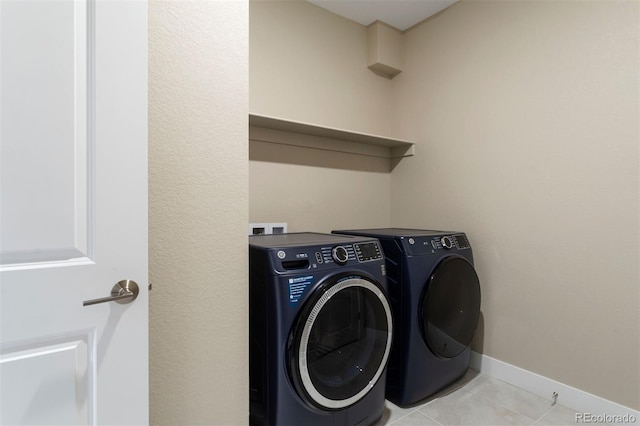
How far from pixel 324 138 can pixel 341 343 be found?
145cm

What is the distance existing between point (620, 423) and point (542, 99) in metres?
1.70

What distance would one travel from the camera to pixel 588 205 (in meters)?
1.74

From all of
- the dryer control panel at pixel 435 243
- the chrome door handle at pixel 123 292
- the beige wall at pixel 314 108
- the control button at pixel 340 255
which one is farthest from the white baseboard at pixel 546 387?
the chrome door handle at pixel 123 292

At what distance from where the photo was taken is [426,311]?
176cm

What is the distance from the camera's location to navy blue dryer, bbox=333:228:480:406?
68.8 inches

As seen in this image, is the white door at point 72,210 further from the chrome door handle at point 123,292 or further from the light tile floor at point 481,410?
the light tile floor at point 481,410

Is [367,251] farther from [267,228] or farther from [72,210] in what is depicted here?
[72,210]

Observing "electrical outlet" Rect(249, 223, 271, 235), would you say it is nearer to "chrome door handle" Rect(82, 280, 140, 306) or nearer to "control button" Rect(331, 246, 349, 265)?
"control button" Rect(331, 246, 349, 265)

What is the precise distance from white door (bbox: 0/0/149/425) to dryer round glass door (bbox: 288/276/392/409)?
1.88 feet

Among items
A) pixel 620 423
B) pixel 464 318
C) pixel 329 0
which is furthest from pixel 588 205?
pixel 329 0

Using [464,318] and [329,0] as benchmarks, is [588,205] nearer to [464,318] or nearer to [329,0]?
[464,318]

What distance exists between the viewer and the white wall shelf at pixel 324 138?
2.06 meters

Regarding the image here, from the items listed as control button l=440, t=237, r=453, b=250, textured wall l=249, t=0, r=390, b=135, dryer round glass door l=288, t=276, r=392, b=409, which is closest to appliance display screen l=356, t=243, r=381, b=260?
dryer round glass door l=288, t=276, r=392, b=409

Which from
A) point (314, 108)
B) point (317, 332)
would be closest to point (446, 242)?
point (317, 332)
